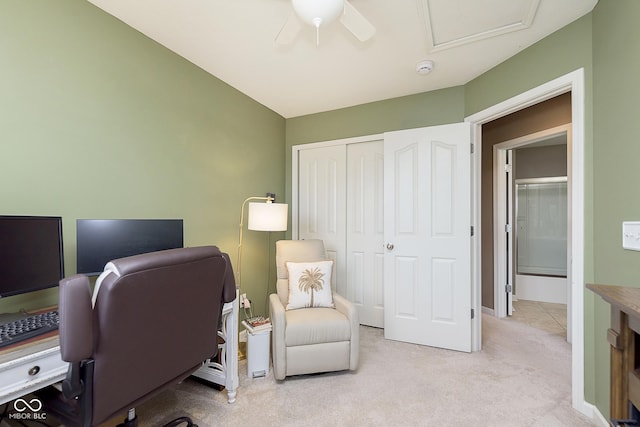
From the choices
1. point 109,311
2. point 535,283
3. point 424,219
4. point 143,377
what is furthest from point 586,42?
point 535,283

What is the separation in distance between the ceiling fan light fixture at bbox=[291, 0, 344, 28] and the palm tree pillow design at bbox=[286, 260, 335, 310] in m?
1.81

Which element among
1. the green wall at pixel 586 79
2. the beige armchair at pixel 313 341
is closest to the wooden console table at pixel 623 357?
the green wall at pixel 586 79

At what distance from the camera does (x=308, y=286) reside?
8.16 ft

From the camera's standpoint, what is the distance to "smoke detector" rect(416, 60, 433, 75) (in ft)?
7.65

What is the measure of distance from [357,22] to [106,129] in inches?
63.6

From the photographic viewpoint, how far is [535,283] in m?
4.28

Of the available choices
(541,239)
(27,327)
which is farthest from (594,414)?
(541,239)

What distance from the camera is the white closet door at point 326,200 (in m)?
3.38

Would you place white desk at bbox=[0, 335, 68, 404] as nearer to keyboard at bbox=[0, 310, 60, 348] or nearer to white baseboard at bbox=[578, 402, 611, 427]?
keyboard at bbox=[0, 310, 60, 348]

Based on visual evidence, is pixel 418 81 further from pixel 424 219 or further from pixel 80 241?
pixel 80 241

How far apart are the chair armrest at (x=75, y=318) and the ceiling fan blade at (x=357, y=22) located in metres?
1.62

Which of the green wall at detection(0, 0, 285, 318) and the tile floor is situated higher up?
the green wall at detection(0, 0, 285, 318)

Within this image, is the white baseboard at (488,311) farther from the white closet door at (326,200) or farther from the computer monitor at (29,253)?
the computer monitor at (29,253)
